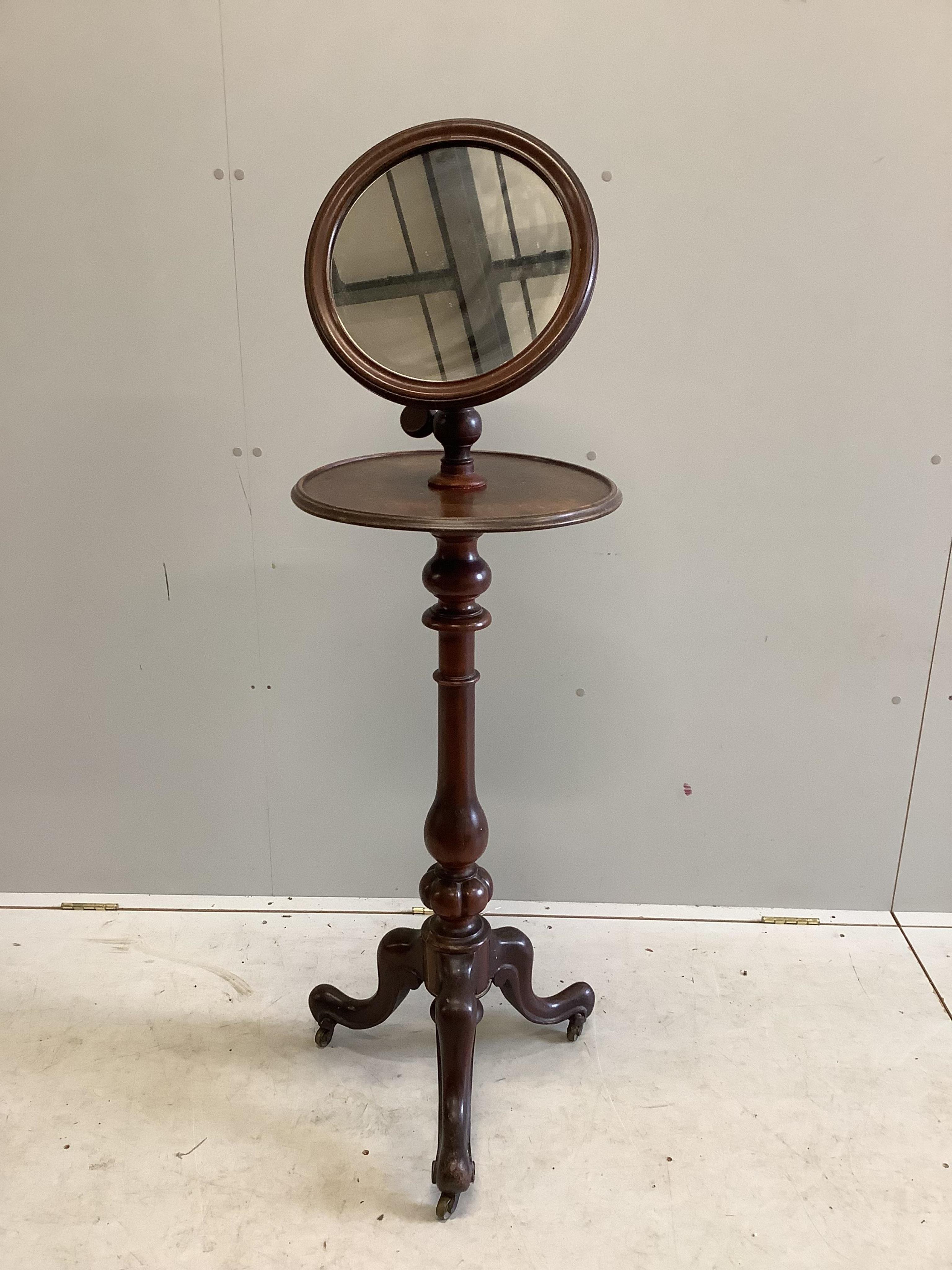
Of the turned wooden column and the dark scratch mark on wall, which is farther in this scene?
the dark scratch mark on wall

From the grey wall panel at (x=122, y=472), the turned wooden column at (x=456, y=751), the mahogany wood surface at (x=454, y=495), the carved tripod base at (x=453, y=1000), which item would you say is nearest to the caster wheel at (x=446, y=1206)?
the carved tripod base at (x=453, y=1000)

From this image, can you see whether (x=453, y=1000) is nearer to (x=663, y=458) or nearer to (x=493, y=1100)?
(x=493, y=1100)

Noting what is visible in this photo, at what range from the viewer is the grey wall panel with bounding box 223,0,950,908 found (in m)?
1.57

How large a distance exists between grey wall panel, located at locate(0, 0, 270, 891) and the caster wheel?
81cm

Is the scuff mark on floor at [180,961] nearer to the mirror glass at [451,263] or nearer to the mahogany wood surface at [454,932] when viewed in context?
the mahogany wood surface at [454,932]

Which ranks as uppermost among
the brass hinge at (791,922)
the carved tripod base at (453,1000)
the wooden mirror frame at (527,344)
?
the wooden mirror frame at (527,344)

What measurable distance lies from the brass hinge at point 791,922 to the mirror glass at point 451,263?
1331 mm

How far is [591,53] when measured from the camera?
156 centimetres

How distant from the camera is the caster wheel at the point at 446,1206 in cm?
137

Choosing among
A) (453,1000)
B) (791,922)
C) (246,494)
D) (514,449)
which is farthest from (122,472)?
(791,922)

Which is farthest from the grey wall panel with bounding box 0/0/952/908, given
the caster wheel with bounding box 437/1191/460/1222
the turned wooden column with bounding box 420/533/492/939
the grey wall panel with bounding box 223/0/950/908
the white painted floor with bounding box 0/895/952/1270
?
the caster wheel with bounding box 437/1191/460/1222

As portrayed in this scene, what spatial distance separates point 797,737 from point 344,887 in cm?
96

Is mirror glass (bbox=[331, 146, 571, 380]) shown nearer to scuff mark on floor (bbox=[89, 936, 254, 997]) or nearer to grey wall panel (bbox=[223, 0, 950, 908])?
grey wall panel (bbox=[223, 0, 950, 908])

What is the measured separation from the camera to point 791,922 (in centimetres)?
200
